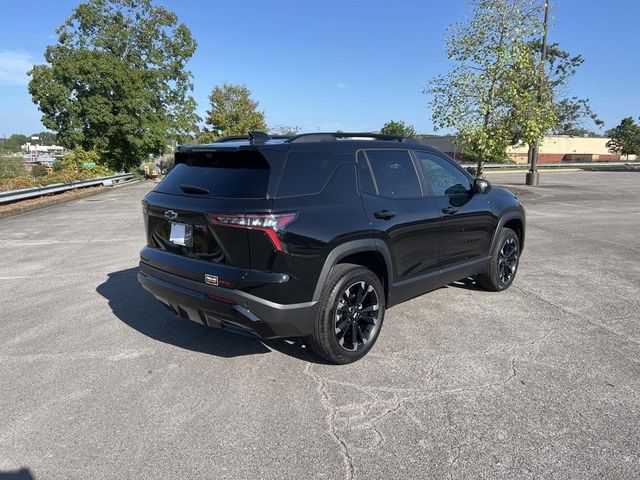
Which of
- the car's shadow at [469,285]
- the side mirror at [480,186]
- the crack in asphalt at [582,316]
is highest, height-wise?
the side mirror at [480,186]

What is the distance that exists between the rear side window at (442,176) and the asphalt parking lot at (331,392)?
1310 mm

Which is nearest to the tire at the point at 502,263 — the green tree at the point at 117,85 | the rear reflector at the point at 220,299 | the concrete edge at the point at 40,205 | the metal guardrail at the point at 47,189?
the rear reflector at the point at 220,299

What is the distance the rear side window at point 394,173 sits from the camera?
4.04 metres

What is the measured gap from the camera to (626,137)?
214 ft

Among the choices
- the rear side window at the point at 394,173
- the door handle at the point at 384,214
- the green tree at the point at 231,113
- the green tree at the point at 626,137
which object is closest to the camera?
the door handle at the point at 384,214

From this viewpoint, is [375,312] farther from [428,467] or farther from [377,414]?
[428,467]

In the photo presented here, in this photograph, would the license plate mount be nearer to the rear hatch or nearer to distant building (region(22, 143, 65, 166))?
the rear hatch

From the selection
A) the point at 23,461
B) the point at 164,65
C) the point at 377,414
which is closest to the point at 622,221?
the point at 377,414

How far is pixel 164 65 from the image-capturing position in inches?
1555

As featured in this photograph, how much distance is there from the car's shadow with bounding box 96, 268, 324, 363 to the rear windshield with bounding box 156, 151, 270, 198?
1.12 metres

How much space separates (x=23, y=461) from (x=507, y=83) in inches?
661

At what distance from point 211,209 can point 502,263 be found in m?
3.90

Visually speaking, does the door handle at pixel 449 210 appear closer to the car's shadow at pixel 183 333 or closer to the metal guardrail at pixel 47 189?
the car's shadow at pixel 183 333

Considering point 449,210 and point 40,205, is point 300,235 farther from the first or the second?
point 40,205
